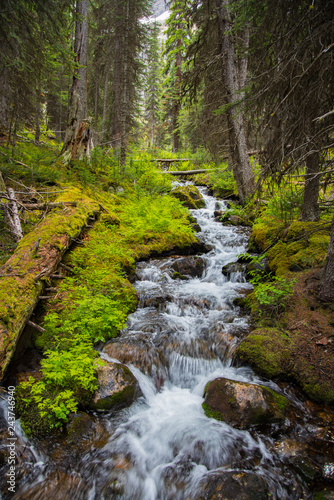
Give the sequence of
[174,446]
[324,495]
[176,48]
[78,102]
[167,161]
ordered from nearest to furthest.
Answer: [324,495]
[174,446]
[78,102]
[176,48]
[167,161]

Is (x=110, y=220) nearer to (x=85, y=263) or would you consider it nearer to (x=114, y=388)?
(x=85, y=263)

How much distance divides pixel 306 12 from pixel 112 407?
6841 mm

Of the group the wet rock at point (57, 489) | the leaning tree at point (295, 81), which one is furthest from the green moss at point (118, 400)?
the leaning tree at point (295, 81)

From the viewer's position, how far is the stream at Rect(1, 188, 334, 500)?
2723 mm

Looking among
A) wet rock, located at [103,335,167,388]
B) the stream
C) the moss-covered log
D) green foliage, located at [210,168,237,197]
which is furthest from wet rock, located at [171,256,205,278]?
green foliage, located at [210,168,237,197]

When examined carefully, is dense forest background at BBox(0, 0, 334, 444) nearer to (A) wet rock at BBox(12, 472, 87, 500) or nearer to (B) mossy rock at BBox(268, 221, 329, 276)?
(B) mossy rock at BBox(268, 221, 329, 276)

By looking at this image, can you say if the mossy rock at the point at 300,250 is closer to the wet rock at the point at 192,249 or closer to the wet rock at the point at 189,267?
the wet rock at the point at 189,267

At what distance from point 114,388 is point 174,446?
109cm

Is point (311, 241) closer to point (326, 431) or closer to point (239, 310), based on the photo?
point (239, 310)

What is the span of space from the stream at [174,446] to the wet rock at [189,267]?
293 cm

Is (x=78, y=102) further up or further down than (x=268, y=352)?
further up

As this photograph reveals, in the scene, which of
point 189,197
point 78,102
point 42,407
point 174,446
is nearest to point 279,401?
point 174,446

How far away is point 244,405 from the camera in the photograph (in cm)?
341

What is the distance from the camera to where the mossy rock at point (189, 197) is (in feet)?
44.1
